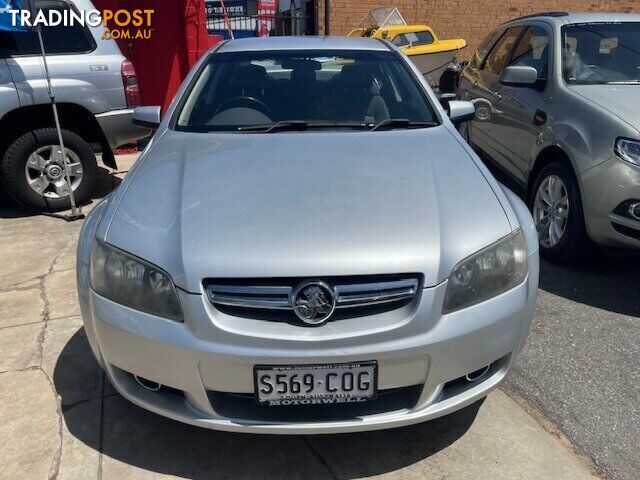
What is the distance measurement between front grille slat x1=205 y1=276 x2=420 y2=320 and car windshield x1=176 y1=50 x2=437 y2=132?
4.09 ft

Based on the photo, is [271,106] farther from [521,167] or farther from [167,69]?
[167,69]

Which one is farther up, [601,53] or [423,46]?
[601,53]

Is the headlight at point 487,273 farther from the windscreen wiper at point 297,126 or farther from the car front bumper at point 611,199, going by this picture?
the car front bumper at point 611,199

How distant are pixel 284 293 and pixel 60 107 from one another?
418 cm

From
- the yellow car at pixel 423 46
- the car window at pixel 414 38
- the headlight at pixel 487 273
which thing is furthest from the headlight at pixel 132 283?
the car window at pixel 414 38

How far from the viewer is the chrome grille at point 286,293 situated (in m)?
1.76

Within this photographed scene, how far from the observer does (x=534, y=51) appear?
4.61 meters

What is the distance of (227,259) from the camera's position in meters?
1.79

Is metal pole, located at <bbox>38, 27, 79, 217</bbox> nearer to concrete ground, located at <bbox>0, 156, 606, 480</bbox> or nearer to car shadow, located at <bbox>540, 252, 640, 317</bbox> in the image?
concrete ground, located at <bbox>0, 156, 606, 480</bbox>

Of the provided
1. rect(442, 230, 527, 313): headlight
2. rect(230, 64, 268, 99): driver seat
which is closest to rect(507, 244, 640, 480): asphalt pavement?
rect(442, 230, 527, 313): headlight

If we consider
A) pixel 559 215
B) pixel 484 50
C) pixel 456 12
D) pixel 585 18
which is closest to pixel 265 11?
pixel 456 12

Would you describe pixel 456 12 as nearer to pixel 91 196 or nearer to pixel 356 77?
pixel 91 196

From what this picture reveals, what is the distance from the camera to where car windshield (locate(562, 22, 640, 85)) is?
4023 mm

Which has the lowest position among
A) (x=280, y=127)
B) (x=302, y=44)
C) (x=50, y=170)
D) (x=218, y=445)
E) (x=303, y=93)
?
(x=218, y=445)
